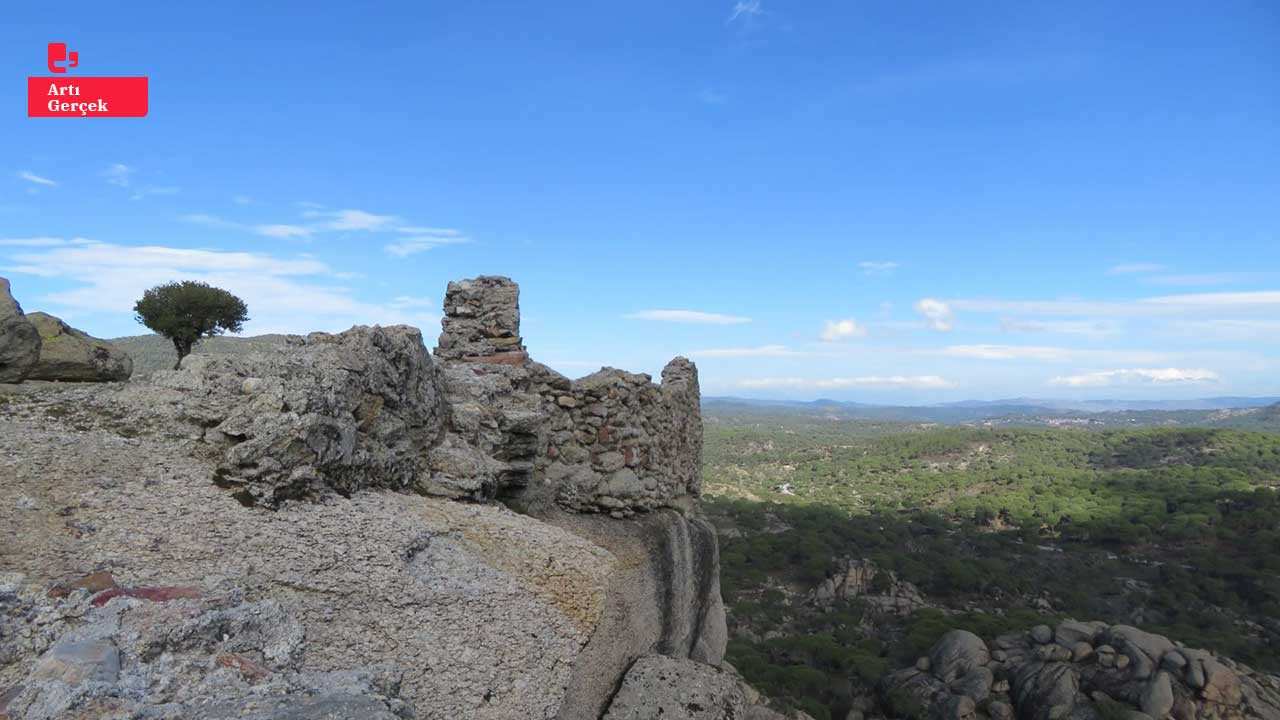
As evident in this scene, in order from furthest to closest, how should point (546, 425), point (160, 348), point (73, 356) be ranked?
point (160, 348)
point (546, 425)
point (73, 356)

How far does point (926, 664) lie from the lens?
23.4 metres

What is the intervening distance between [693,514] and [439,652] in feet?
21.9

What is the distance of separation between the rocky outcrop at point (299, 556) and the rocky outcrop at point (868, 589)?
30.8 m

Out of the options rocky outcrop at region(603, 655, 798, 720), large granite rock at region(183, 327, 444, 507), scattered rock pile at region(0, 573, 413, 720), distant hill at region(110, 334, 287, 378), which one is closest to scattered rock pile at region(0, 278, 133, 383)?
distant hill at region(110, 334, 287, 378)

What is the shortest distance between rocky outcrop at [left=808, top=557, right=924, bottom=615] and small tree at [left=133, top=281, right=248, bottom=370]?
91.8ft

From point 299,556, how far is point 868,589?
36922 mm

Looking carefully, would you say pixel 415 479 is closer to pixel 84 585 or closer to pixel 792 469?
pixel 84 585

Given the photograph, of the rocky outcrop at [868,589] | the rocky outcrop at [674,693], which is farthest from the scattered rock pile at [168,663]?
the rocky outcrop at [868,589]

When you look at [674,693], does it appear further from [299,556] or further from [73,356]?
[73,356]

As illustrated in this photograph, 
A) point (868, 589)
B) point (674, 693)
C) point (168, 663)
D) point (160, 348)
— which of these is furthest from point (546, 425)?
point (160, 348)

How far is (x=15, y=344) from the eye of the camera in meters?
6.00

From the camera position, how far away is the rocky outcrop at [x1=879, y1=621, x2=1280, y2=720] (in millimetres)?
18453

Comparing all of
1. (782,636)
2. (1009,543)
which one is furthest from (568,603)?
(1009,543)

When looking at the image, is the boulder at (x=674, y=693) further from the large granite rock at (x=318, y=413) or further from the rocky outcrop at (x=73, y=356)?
the rocky outcrop at (x=73, y=356)
